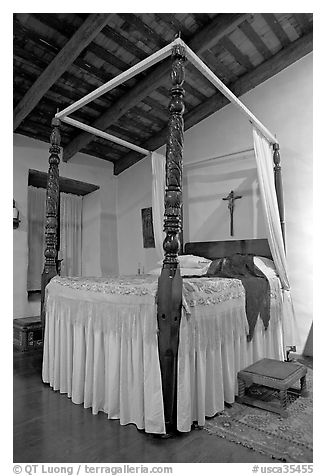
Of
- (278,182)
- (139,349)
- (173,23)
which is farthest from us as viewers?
(278,182)

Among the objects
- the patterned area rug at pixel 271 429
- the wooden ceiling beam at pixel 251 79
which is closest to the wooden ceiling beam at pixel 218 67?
the wooden ceiling beam at pixel 251 79

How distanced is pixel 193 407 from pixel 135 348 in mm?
518

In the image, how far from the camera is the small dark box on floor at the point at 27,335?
12.7ft

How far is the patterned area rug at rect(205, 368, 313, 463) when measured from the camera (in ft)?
6.12

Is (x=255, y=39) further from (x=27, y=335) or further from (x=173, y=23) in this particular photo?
(x=27, y=335)

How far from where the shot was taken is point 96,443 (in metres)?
1.92

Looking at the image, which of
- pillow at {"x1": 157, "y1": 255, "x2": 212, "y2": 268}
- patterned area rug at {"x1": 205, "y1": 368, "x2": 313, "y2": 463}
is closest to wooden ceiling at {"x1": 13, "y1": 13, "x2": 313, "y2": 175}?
pillow at {"x1": 157, "y1": 255, "x2": 212, "y2": 268}

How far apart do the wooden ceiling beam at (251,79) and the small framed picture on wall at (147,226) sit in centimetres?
100

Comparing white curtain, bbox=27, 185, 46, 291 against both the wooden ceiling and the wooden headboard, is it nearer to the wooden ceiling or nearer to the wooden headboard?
the wooden ceiling

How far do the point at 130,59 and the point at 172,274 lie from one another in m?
2.72

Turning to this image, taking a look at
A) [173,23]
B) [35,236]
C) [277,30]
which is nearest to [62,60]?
[173,23]

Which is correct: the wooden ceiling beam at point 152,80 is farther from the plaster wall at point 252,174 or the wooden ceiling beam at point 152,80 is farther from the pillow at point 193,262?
the pillow at point 193,262
